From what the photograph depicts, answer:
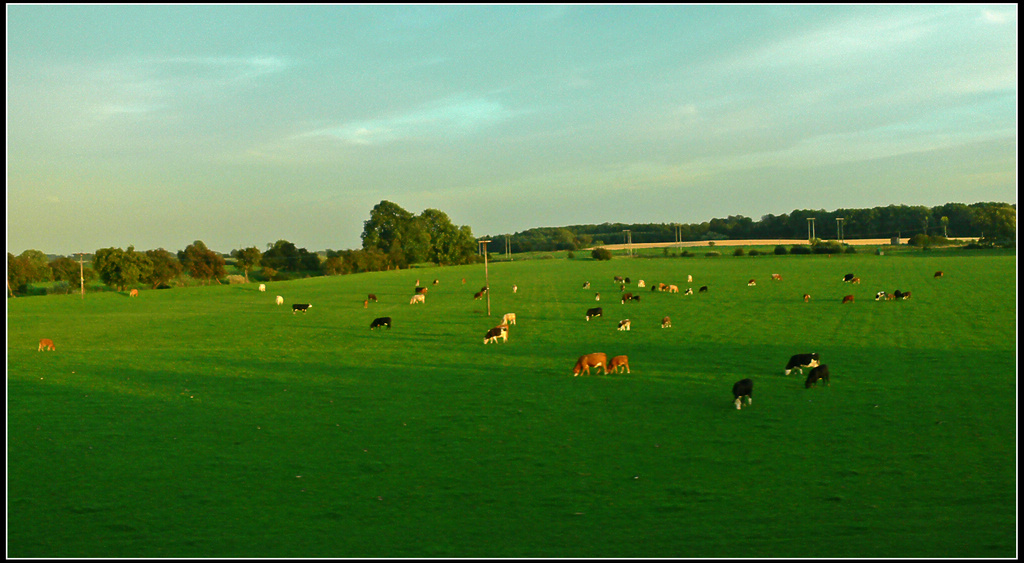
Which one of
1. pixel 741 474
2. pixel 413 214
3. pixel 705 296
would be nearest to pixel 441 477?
pixel 741 474

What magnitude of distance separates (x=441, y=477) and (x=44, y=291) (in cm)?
8522

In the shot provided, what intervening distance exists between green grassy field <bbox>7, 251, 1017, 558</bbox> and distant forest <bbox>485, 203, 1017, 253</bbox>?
10840 centimetres

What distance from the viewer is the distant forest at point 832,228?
11723 cm

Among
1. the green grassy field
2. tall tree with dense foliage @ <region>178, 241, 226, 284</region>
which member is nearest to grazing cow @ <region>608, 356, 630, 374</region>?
the green grassy field

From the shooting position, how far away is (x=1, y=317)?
8516 mm

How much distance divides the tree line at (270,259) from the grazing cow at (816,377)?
66774 mm

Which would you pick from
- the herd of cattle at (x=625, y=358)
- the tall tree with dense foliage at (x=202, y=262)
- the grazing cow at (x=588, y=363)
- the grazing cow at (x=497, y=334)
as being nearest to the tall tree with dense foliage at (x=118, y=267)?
the tall tree with dense foliage at (x=202, y=262)

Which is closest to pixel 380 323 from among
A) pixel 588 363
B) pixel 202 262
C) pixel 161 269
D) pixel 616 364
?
pixel 588 363

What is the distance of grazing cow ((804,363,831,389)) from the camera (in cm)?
1697

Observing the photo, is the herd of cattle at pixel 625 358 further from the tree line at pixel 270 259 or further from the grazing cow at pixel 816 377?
the tree line at pixel 270 259

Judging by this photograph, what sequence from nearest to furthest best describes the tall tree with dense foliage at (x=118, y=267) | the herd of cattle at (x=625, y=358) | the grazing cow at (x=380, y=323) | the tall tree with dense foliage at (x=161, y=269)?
the herd of cattle at (x=625, y=358), the grazing cow at (x=380, y=323), the tall tree with dense foliage at (x=118, y=267), the tall tree with dense foliage at (x=161, y=269)

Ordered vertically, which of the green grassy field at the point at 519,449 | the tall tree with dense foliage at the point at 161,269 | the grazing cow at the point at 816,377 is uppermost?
the tall tree with dense foliage at the point at 161,269

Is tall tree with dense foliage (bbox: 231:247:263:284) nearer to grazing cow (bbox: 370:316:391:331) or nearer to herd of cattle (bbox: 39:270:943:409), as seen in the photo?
herd of cattle (bbox: 39:270:943:409)

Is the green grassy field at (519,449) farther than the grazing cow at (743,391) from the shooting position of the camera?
No
